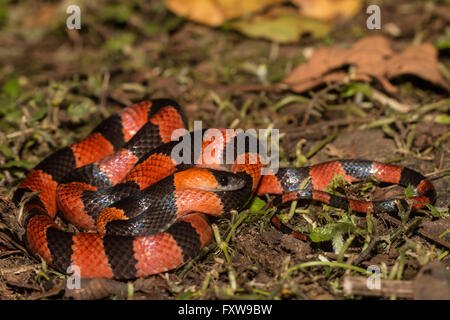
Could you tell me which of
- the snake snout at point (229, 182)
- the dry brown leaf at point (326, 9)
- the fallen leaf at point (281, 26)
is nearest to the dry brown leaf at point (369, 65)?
the fallen leaf at point (281, 26)

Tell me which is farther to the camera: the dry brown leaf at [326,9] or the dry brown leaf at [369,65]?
the dry brown leaf at [326,9]

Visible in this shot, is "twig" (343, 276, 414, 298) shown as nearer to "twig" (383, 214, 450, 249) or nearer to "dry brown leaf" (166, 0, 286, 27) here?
"twig" (383, 214, 450, 249)

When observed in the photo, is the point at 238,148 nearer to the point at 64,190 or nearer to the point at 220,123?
the point at 220,123

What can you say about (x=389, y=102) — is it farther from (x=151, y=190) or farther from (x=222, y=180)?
(x=151, y=190)

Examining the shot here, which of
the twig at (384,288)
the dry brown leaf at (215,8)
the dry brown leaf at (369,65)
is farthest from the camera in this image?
the dry brown leaf at (215,8)

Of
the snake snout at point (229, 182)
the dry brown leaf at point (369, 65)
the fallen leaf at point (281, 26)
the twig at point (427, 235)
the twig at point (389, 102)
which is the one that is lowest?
the twig at point (427, 235)

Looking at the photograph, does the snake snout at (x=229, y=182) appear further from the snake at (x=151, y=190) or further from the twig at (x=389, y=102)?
the twig at (x=389, y=102)

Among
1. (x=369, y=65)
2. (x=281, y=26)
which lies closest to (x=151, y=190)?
(x=369, y=65)
